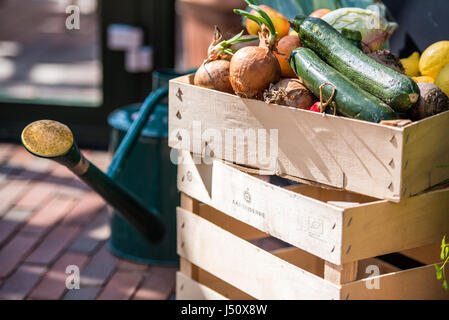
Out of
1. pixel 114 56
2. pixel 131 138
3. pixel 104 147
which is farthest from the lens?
pixel 104 147

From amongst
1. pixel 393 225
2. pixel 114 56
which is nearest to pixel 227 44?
pixel 393 225

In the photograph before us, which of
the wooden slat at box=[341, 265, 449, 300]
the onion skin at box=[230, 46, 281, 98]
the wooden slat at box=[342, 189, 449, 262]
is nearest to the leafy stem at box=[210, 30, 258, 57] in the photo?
the onion skin at box=[230, 46, 281, 98]

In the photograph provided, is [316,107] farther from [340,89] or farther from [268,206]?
[268,206]

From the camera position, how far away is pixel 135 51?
3.76 meters

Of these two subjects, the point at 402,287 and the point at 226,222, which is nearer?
the point at 402,287

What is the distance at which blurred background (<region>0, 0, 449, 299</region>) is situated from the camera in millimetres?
2416

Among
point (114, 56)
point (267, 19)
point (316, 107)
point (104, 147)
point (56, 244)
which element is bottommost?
point (56, 244)

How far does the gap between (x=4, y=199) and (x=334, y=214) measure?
217 cm

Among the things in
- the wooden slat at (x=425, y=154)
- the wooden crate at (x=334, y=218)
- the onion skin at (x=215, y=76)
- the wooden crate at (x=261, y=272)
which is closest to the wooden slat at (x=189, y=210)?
the wooden crate at (x=261, y=272)

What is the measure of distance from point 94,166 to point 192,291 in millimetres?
495

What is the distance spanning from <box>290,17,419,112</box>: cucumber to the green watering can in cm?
71

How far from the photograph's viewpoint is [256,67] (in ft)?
5.28
